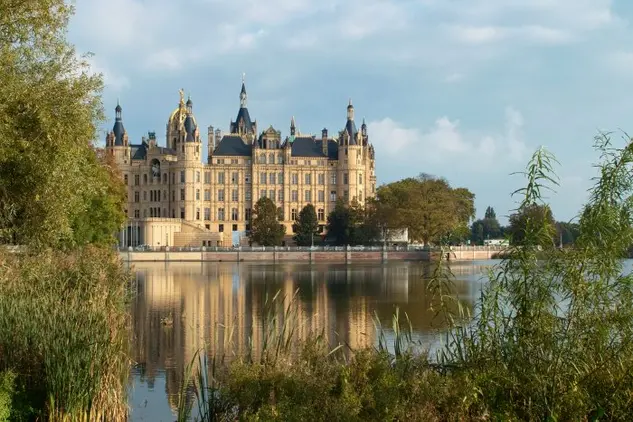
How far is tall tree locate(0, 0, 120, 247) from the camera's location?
554 inches

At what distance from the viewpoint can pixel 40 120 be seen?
1407cm

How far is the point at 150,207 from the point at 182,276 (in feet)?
164

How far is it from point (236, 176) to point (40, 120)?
8530 cm

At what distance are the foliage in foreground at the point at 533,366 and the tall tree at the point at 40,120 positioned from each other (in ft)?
21.4

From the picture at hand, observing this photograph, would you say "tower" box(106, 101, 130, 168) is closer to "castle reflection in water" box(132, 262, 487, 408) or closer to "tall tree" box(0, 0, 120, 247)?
"castle reflection in water" box(132, 262, 487, 408)

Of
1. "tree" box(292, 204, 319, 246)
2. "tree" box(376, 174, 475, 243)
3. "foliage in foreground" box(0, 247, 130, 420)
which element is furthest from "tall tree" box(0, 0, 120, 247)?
"tree" box(292, 204, 319, 246)

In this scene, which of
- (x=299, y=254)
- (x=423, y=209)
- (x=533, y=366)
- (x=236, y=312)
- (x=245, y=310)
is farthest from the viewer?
(x=299, y=254)

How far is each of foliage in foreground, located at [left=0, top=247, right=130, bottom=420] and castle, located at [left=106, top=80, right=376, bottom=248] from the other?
84.4 meters

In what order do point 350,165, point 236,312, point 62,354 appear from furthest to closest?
point 350,165 < point 236,312 < point 62,354

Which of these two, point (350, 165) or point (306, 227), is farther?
point (350, 165)

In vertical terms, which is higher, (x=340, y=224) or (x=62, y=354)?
(x=340, y=224)

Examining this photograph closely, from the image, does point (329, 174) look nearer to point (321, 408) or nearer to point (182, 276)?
point (182, 276)

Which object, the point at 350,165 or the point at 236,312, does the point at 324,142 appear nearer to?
the point at 350,165

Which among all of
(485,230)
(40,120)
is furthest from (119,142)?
(40,120)
